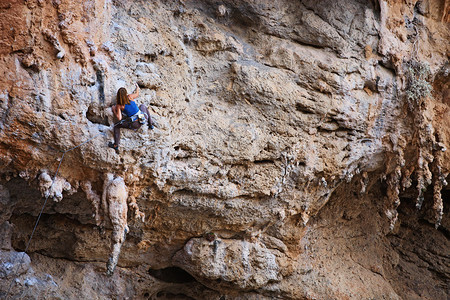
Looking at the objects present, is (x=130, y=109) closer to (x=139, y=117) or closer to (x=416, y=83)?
(x=139, y=117)

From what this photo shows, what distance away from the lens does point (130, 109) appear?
407 centimetres

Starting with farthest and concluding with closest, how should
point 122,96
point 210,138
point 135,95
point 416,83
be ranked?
point 416,83
point 210,138
point 135,95
point 122,96

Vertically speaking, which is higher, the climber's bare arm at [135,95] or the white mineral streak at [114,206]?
the climber's bare arm at [135,95]

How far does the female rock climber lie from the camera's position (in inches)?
160

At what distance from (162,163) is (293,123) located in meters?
1.46

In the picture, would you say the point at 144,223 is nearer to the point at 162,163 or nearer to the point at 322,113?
the point at 162,163

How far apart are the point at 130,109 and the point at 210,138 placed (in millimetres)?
1024

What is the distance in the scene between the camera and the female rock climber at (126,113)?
4062 millimetres

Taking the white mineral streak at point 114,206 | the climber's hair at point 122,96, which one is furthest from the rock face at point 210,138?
the climber's hair at point 122,96

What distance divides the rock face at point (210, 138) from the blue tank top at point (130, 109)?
0.18 m

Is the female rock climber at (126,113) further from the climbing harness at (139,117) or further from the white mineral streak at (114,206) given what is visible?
the white mineral streak at (114,206)

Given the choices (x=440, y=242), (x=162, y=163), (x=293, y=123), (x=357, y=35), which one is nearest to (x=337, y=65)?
(x=357, y=35)

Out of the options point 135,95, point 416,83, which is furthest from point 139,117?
point 416,83

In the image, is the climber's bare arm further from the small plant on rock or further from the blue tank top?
the small plant on rock
